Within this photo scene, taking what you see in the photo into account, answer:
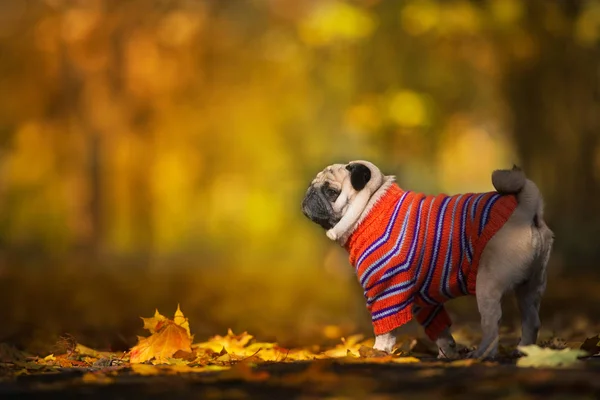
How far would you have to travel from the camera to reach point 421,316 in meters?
7.12

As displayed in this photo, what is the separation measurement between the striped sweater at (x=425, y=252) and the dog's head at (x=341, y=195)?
0.24 metres

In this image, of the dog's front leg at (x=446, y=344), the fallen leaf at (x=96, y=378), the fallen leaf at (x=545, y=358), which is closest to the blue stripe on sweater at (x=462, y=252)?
the dog's front leg at (x=446, y=344)

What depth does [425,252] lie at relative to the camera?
21.7ft

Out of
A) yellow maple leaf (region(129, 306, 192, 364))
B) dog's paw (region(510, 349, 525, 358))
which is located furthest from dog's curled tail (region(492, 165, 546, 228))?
yellow maple leaf (region(129, 306, 192, 364))

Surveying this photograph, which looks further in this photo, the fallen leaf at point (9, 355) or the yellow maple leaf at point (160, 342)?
the yellow maple leaf at point (160, 342)

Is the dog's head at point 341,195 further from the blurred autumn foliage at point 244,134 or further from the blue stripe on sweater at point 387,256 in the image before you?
the blurred autumn foliage at point 244,134

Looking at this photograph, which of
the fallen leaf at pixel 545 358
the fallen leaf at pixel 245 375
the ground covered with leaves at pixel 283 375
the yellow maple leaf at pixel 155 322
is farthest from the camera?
A: the yellow maple leaf at pixel 155 322

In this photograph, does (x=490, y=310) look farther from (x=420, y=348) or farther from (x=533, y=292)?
(x=420, y=348)

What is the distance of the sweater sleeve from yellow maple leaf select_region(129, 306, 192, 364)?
166cm

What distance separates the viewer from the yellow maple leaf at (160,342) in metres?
6.89

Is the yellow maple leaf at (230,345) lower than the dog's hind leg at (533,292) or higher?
lower

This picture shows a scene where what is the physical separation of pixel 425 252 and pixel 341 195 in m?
0.80

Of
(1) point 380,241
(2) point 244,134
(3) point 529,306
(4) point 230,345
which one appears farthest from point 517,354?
(2) point 244,134

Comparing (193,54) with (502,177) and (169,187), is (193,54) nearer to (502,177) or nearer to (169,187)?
(169,187)
